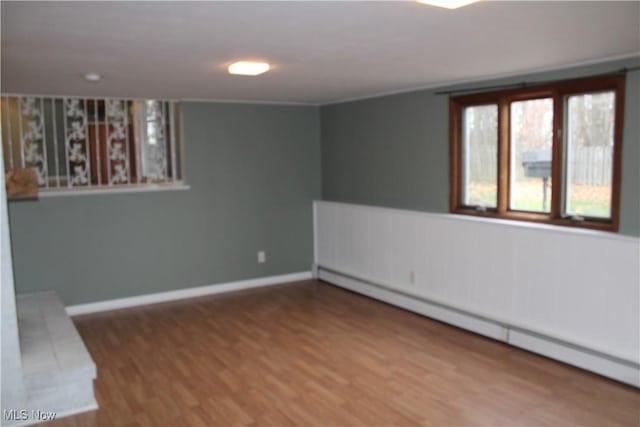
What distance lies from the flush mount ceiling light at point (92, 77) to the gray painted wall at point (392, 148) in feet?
8.92

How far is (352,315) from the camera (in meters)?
5.01

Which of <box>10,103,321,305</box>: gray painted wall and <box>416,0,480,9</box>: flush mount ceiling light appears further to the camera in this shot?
<box>10,103,321,305</box>: gray painted wall

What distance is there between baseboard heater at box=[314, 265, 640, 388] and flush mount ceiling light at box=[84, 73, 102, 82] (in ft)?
10.7

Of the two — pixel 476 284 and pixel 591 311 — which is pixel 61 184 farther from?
pixel 591 311

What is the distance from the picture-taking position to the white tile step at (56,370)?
3143mm

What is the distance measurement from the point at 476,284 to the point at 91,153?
3.88m

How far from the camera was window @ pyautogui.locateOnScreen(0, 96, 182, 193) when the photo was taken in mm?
4965

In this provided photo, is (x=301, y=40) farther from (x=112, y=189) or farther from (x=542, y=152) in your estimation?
(x=112, y=189)

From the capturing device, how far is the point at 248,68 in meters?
3.59

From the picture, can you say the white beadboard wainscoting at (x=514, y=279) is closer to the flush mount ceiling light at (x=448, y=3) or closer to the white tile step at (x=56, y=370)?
the flush mount ceiling light at (x=448, y=3)

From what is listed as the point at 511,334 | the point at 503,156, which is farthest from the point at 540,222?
the point at 511,334

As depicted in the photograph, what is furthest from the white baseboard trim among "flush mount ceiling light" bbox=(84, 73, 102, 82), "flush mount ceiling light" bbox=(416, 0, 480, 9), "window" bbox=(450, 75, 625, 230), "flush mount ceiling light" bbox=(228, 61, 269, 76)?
"flush mount ceiling light" bbox=(416, 0, 480, 9)

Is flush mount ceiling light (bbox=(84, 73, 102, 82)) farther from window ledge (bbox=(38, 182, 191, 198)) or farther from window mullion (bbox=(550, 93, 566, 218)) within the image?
window mullion (bbox=(550, 93, 566, 218))

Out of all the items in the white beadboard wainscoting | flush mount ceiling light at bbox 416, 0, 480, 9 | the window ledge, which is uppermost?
flush mount ceiling light at bbox 416, 0, 480, 9
